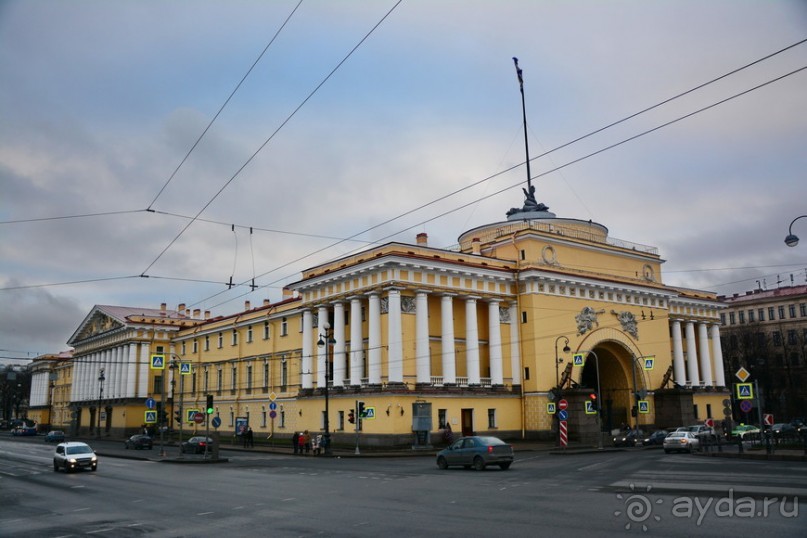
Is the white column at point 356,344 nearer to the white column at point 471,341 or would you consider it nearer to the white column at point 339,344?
the white column at point 339,344

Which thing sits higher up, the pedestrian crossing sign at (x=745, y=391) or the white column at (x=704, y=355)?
the white column at (x=704, y=355)

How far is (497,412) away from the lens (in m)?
48.7

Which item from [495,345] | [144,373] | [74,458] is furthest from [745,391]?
[144,373]

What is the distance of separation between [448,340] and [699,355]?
35.7m

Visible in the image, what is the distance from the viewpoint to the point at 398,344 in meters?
44.5

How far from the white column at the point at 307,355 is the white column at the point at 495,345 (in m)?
14.1

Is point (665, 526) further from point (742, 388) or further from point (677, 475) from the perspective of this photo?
point (742, 388)

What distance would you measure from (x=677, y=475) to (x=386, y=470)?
12275 millimetres

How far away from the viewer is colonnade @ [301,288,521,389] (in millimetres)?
44969

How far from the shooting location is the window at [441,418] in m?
45.3

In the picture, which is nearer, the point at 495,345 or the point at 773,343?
the point at 495,345

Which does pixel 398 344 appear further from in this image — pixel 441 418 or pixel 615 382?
pixel 615 382

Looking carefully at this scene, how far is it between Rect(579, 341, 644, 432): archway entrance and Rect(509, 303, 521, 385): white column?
31.7ft

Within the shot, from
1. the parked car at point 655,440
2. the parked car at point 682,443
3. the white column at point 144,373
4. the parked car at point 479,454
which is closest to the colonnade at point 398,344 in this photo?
the parked car at point 655,440
